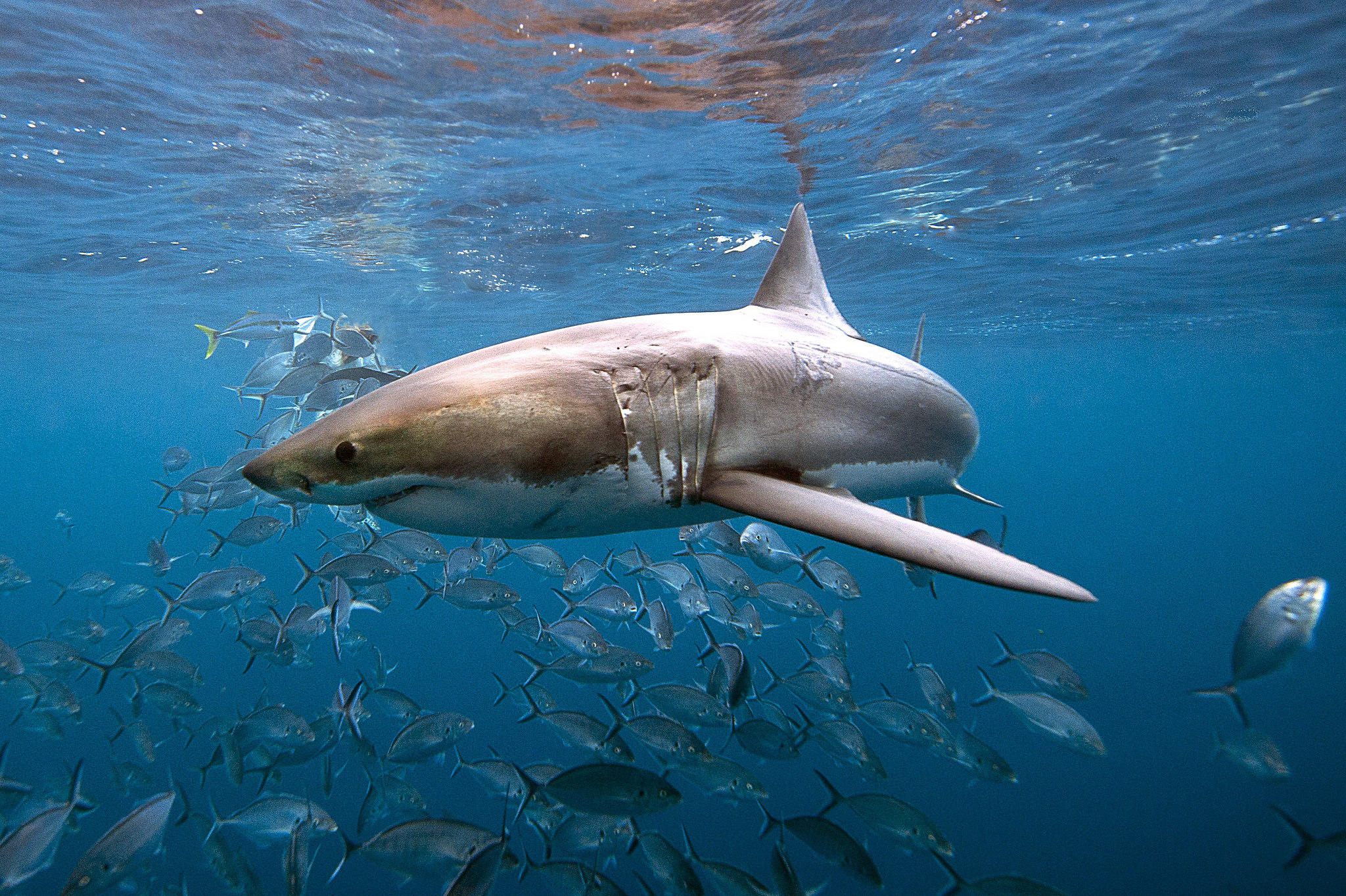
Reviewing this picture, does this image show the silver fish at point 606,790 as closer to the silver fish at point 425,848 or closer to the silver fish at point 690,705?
the silver fish at point 425,848

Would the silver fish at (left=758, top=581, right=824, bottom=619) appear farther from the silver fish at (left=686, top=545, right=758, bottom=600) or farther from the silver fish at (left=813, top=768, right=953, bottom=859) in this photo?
the silver fish at (left=813, top=768, right=953, bottom=859)

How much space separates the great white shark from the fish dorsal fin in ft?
2.79

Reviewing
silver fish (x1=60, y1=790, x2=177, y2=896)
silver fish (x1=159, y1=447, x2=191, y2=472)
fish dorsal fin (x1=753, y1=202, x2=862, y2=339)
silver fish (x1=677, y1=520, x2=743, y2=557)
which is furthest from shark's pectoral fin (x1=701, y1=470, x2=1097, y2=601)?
silver fish (x1=159, y1=447, x2=191, y2=472)

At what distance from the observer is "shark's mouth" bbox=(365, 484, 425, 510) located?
204 cm

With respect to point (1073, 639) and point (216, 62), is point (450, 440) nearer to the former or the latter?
point (216, 62)

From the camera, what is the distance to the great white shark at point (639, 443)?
1.95 metres

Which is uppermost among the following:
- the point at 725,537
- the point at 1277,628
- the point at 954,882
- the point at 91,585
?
the point at 1277,628

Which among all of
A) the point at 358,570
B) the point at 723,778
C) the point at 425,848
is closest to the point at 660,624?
the point at 723,778

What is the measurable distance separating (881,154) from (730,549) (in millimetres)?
8097

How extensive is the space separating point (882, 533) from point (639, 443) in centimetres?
86

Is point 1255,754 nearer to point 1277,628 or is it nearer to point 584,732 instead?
point 1277,628

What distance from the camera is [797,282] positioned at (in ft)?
13.2

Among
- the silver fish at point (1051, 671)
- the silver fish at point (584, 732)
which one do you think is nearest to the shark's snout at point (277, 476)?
the silver fish at point (584, 732)

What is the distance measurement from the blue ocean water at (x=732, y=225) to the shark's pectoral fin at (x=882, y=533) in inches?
129
